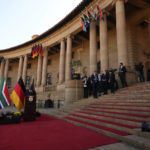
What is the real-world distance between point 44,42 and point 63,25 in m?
5.86

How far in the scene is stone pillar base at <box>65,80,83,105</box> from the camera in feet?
41.4

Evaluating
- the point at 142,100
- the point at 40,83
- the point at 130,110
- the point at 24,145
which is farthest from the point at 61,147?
the point at 40,83

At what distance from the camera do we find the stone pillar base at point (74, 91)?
12.6 meters

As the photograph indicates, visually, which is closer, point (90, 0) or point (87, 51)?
point (90, 0)

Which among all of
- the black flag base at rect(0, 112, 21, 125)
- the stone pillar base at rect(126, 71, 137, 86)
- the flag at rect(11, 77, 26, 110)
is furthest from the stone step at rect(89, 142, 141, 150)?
the stone pillar base at rect(126, 71, 137, 86)

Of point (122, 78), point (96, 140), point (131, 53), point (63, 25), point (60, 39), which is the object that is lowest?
point (96, 140)

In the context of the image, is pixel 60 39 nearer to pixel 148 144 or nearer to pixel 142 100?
pixel 142 100

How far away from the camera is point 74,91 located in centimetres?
1265

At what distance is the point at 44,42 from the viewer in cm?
2391

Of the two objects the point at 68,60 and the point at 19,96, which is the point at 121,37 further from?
the point at 19,96

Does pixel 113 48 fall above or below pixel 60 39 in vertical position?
below

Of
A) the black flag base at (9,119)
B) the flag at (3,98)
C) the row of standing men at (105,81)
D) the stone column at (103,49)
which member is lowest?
the black flag base at (9,119)

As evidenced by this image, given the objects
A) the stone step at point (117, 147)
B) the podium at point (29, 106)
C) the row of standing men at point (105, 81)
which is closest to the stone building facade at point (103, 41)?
the row of standing men at point (105, 81)

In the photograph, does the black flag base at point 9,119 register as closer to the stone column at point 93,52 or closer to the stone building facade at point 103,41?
the stone building facade at point 103,41
